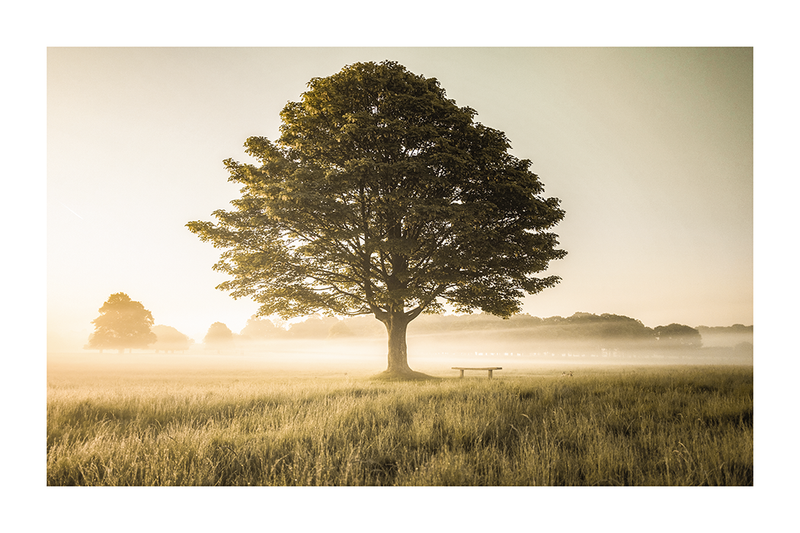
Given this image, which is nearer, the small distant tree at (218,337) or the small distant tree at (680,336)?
the small distant tree at (680,336)

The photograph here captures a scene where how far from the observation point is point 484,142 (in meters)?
11.5

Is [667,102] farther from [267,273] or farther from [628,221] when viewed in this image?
[267,273]

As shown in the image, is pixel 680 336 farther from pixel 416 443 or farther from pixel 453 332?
pixel 453 332

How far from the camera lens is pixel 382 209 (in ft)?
35.4

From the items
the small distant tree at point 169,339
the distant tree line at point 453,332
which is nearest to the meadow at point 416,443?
the distant tree line at point 453,332

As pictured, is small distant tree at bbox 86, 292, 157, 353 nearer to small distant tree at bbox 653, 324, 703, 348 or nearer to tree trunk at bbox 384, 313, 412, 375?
tree trunk at bbox 384, 313, 412, 375

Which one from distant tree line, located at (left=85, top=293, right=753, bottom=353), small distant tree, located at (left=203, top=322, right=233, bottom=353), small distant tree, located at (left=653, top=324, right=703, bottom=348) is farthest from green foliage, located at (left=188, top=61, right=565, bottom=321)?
small distant tree, located at (left=203, top=322, right=233, bottom=353)

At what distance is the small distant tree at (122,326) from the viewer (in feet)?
49.8

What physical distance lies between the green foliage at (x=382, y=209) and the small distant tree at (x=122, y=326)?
7136mm

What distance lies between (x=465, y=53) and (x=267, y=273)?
28.5 ft

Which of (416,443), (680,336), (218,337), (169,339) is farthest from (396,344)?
(169,339)

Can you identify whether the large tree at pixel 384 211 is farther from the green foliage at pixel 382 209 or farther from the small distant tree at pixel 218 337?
the small distant tree at pixel 218 337

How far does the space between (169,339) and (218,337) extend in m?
3.09
